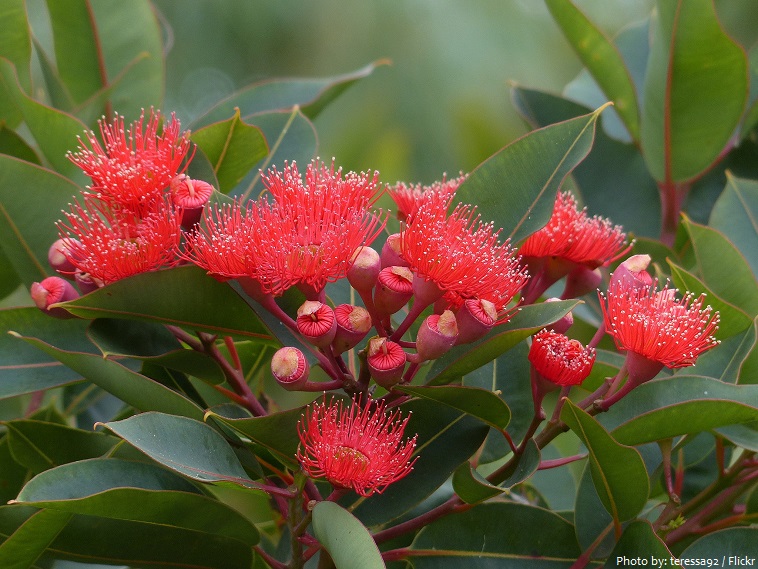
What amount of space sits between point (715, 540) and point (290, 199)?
850 mm

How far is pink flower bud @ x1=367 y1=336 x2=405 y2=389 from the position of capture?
1204mm

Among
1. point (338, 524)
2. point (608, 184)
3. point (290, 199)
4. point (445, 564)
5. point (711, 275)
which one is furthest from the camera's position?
point (608, 184)

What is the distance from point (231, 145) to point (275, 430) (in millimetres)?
612

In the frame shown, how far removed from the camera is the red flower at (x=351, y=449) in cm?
118

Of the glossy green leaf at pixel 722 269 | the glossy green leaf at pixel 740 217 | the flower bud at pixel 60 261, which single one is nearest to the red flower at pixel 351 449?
the flower bud at pixel 60 261

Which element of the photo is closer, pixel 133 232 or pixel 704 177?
pixel 133 232

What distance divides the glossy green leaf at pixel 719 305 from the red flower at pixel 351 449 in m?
0.57

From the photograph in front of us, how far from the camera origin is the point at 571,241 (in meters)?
1.46

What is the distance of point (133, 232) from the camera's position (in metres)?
1.31

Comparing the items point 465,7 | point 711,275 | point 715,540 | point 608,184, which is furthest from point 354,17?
point 715,540

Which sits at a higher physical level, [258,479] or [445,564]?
[258,479]

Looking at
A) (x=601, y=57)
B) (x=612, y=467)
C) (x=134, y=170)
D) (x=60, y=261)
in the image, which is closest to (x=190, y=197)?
(x=134, y=170)

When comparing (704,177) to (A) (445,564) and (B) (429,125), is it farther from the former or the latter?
(B) (429,125)

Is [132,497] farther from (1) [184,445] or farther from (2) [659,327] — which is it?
(2) [659,327]
